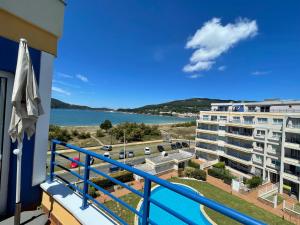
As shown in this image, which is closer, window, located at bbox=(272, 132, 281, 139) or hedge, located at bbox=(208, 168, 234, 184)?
hedge, located at bbox=(208, 168, 234, 184)

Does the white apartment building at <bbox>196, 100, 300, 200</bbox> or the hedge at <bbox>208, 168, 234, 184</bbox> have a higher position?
the white apartment building at <bbox>196, 100, 300, 200</bbox>

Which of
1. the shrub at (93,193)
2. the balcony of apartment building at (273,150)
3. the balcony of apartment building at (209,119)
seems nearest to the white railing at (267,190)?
the balcony of apartment building at (273,150)

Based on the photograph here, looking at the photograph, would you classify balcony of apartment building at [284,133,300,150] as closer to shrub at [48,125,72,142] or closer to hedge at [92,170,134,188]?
hedge at [92,170,134,188]

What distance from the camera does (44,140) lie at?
4.55 meters

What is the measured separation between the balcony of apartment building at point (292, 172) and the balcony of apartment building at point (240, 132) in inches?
265

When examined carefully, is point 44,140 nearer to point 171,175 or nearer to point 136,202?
point 136,202

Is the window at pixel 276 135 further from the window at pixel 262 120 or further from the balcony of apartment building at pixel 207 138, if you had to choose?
the balcony of apartment building at pixel 207 138

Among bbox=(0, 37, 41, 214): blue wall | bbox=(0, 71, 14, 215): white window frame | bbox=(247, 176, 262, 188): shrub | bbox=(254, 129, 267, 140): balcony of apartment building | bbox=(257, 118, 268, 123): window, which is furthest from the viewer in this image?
bbox=(257, 118, 268, 123): window

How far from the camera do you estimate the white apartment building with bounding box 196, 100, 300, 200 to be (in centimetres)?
2431

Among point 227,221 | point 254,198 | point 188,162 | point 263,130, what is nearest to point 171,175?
point 188,162

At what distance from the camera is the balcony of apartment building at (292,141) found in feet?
77.4

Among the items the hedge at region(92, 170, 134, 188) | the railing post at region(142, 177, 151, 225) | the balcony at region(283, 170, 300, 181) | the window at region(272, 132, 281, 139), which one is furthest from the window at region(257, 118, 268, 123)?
the railing post at region(142, 177, 151, 225)

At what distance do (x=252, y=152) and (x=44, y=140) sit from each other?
3137 centimetres

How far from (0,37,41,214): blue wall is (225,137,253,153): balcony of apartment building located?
3152 cm
